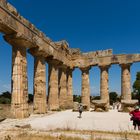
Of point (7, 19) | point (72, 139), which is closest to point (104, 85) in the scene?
point (7, 19)

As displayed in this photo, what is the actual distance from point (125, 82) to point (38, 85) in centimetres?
1195

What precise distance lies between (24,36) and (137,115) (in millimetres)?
10690

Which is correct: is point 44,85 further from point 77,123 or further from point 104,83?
point 104,83

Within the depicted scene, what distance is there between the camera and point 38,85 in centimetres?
2222

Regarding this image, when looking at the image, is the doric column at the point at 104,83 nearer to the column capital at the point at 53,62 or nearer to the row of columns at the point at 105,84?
the row of columns at the point at 105,84

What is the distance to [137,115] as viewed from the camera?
38.2 ft

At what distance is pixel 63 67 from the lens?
28.8 metres

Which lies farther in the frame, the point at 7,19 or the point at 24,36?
the point at 24,36

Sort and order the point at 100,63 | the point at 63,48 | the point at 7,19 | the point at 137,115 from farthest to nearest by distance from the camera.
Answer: the point at 100,63, the point at 63,48, the point at 7,19, the point at 137,115

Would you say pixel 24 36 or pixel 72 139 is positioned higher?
pixel 24 36

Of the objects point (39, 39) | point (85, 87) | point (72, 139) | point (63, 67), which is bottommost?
point (72, 139)

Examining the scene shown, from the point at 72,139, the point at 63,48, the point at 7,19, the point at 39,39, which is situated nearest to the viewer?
the point at 72,139

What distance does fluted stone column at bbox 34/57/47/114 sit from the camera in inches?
862

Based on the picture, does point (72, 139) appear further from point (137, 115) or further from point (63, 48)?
point (63, 48)
